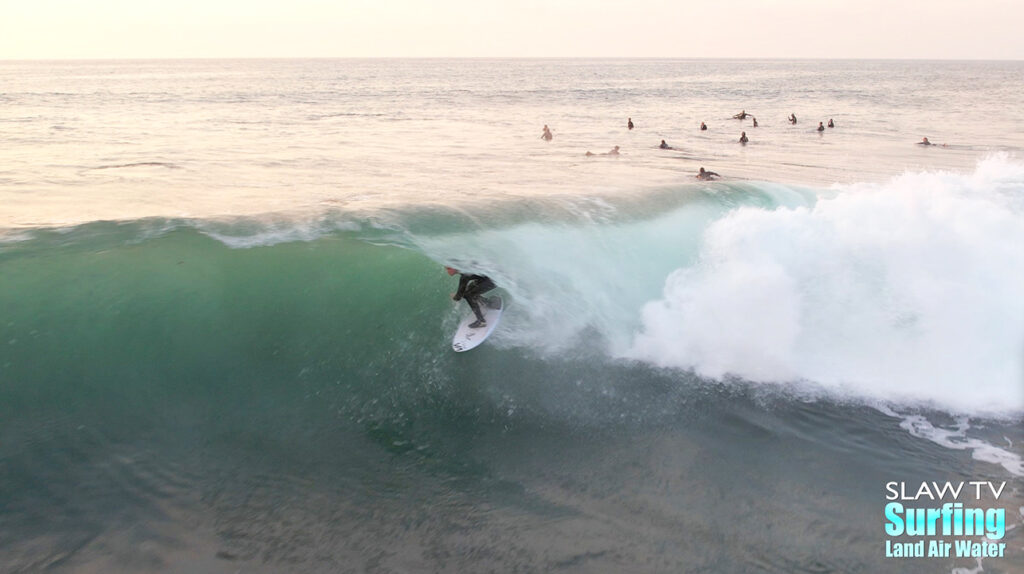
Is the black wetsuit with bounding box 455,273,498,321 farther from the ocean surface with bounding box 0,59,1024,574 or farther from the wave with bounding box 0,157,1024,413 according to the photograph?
the ocean surface with bounding box 0,59,1024,574

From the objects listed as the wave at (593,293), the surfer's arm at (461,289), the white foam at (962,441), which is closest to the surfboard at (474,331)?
the wave at (593,293)

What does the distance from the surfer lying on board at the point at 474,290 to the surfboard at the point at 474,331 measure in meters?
0.07

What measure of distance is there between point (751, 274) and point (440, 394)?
14.8 ft

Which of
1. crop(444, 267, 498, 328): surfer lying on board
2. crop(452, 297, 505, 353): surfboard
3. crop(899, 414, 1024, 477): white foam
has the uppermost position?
crop(444, 267, 498, 328): surfer lying on board

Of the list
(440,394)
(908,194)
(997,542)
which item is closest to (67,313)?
(440,394)

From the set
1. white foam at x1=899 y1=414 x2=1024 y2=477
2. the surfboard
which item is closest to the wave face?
white foam at x1=899 y1=414 x2=1024 y2=477

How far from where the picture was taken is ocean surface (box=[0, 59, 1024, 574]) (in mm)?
5246

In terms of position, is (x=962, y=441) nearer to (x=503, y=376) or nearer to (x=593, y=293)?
(x=593, y=293)

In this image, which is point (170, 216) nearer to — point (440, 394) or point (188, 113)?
point (440, 394)

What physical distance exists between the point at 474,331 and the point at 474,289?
60 cm

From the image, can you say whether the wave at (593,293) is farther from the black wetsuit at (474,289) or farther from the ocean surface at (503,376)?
the black wetsuit at (474,289)

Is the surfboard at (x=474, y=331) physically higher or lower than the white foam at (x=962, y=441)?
higher

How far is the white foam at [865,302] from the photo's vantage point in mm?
7641

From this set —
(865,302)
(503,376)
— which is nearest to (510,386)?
(503,376)
